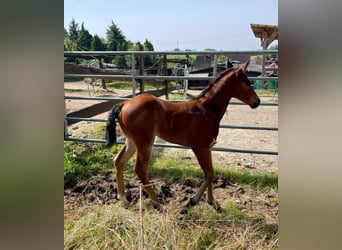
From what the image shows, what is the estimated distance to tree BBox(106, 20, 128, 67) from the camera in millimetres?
1725

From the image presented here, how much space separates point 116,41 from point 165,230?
1.25m

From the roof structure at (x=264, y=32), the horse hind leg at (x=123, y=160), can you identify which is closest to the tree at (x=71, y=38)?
the horse hind leg at (x=123, y=160)

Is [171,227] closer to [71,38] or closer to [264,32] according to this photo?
[264,32]

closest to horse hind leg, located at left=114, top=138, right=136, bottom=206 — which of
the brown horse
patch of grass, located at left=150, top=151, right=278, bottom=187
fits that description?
the brown horse

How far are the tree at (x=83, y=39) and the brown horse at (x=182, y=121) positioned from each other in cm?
53

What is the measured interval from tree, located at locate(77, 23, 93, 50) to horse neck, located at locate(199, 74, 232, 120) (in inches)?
31.5

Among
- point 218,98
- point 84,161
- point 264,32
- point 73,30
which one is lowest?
point 84,161

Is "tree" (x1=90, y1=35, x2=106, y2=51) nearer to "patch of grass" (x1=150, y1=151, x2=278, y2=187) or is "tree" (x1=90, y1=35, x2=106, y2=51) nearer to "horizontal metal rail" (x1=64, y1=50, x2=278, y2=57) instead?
"horizontal metal rail" (x1=64, y1=50, x2=278, y2=57)

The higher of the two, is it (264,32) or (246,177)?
(264,32)

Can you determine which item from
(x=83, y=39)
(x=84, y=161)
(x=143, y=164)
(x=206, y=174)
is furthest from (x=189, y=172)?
(x=83, y=39)

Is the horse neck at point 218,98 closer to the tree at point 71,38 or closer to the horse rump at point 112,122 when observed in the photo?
the horse rump at point 112,122

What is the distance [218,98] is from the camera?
65.5 inches
